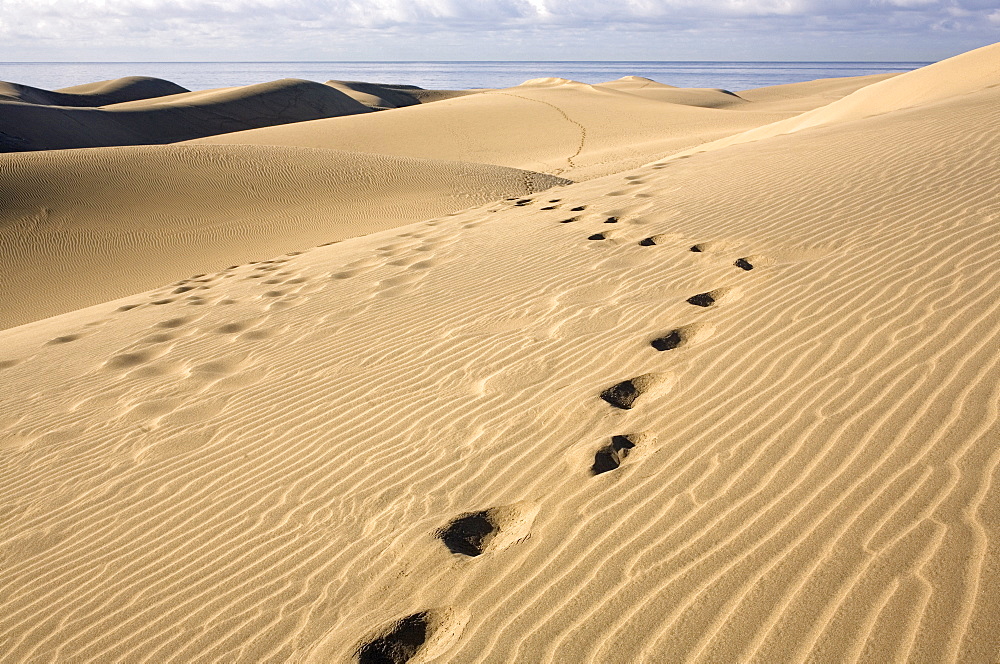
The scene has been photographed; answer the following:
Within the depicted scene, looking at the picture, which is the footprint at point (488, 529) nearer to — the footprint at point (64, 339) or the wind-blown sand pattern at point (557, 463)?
the wind-blown sand pattern at point (557, 463)

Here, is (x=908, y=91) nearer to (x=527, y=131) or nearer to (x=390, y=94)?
(x=527, y=131)

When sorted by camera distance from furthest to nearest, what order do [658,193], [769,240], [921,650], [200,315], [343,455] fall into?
[658,193], [200,315], [769,240], [343,455], [921,650]

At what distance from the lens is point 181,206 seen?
12531 millimetres

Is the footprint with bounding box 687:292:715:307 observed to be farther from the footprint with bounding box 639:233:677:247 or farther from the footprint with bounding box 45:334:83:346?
the footprint with bounding box 45:334:83:346

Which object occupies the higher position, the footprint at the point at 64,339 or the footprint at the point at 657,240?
the footprint at the point at 657,240

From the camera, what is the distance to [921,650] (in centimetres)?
200

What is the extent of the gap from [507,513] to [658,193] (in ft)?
20.3

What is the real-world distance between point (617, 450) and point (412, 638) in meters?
1.27

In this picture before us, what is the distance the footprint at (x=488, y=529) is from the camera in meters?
2.83

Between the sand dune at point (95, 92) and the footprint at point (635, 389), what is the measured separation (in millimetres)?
46158

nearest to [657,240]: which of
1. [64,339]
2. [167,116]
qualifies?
[64,339]

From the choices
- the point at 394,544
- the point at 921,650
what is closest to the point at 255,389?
the point at 394,544

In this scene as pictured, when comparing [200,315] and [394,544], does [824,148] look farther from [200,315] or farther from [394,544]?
[394,544]

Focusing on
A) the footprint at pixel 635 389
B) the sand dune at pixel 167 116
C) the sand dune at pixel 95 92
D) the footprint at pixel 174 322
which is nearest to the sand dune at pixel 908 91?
the footprint at pixel 174 322
